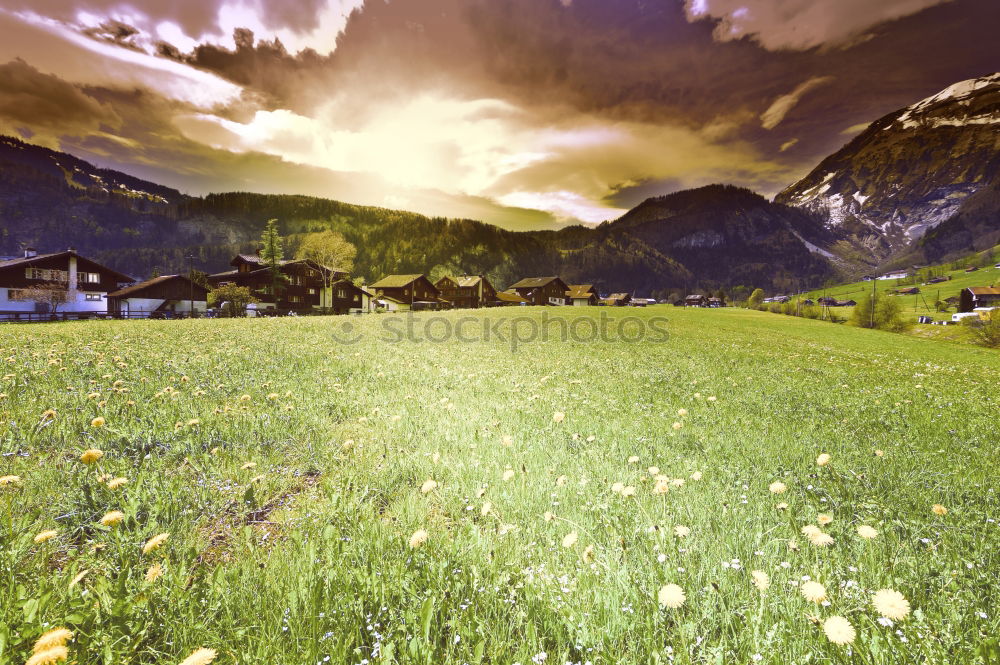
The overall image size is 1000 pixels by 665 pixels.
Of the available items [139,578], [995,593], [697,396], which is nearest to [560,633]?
[139,578]

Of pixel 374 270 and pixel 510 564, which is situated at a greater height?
pixel 374 270

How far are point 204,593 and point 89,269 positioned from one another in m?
85.8

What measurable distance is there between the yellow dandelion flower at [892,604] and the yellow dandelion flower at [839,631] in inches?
9.1

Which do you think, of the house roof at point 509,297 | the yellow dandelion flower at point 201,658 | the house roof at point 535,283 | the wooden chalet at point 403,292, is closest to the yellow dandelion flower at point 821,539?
the yellow dandelion flower at point 201,658

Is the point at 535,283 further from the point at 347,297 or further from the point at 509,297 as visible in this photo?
the point at 347,297

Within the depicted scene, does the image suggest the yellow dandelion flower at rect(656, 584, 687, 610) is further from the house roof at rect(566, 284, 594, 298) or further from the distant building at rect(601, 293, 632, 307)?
the distant building at rect(601, 293, 632, 307)

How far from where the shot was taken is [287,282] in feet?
227

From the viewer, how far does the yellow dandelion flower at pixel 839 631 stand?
158 centimetres

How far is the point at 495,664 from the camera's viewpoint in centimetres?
185

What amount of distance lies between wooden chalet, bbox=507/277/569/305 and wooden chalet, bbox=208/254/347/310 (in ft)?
195

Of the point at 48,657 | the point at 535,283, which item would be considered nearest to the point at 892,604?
the point at 48,657

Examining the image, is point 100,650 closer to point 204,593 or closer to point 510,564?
point 204,593

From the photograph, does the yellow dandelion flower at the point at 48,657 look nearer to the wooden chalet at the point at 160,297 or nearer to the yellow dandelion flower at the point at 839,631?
the yellow dandelion flower at the point at 839,631

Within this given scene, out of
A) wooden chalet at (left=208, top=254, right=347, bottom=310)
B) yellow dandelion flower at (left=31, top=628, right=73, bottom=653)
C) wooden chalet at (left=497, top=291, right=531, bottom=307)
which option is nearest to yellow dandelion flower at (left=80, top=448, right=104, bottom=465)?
yellow dandelion flower at (left=31, top=628, right=73, bottom=653)
